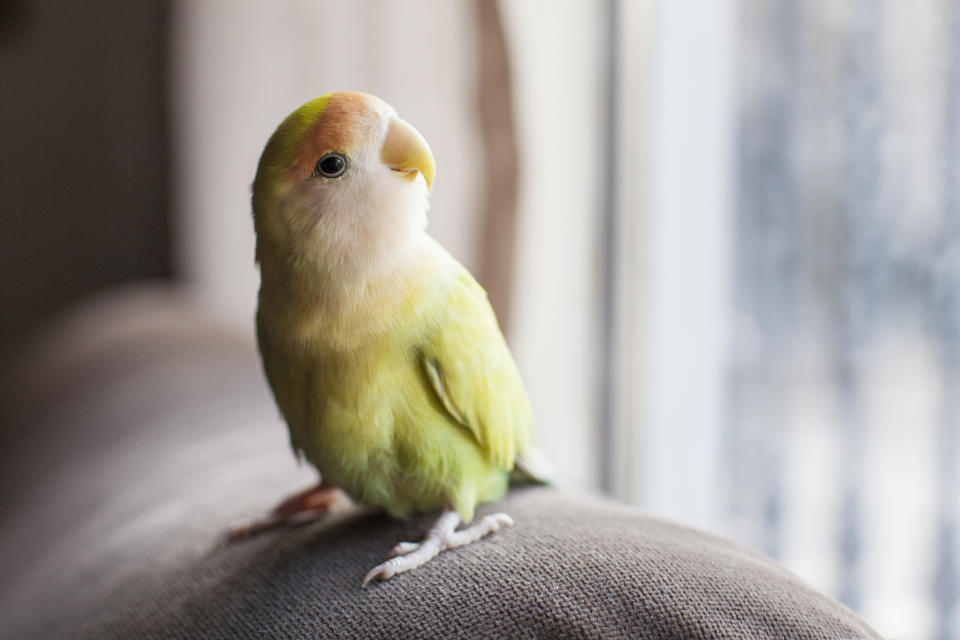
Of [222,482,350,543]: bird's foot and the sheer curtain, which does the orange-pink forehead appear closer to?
[222,482,350,543]: bird's foot

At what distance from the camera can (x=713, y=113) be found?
1297mm

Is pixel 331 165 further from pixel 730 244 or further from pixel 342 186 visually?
pixel 730 244

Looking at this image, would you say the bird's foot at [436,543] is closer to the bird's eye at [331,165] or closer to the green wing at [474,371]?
the green wing at [474,371]

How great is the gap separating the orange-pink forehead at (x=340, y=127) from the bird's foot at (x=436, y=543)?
9.8 inches

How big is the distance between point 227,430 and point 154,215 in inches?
90.8

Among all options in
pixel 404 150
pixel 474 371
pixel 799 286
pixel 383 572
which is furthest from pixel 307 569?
pixel 799 286

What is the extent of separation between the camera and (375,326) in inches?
20.5

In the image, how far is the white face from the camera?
0.50 m

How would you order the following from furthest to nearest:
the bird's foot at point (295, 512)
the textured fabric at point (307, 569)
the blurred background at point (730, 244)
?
the blurred background at point (730, 244)
the bird's foot at point (295, 512)
the textured fabric at point (307, 569)

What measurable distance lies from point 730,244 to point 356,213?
95 centimetres

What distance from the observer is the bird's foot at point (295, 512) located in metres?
0.66

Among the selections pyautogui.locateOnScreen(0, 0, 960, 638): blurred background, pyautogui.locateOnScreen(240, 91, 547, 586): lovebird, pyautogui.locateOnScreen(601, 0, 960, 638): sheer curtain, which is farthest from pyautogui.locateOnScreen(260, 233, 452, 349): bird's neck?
pyautogui.locateOnScreen(601, 0, 960, 638): sheer curtain

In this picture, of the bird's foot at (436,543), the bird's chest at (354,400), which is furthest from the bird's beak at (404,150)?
the bird's foot at (436,543)

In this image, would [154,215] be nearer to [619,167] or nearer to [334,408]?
[619,167]
